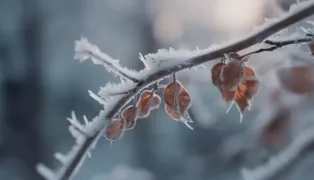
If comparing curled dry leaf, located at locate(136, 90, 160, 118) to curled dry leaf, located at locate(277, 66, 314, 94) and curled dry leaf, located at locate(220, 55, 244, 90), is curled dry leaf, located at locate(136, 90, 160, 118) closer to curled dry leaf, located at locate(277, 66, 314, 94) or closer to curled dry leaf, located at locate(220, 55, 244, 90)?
curled dry leaf, located at locate(220, 55, 244, 90)

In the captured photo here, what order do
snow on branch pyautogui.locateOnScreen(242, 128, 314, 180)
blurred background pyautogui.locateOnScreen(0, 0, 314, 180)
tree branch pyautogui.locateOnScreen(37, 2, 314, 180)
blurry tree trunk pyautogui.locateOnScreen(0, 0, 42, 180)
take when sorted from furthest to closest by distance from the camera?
blurry tree trunk pyautogui.locateOnScreen(0, 0, 42, 180)
blurred background pyautogui.locateOnScreen(0, 0, 314, 180)
snow on branch pyautogui.locateOnScreen(242, 128, 314, 180)
tree branch pyautogui.locateOnScreen(37, 2, 314, 180)

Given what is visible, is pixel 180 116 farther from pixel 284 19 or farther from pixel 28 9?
pixel 28 9

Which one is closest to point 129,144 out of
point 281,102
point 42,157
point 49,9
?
point 42,157

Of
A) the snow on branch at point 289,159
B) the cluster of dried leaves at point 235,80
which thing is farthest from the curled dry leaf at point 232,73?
the snow on branch at point 289,159

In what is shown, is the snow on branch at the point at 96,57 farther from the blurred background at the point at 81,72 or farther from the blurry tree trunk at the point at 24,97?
the blurry tree trunk at the point at 24,97

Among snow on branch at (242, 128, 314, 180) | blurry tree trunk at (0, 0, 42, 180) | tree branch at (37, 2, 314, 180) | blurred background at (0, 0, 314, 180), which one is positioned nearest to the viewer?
tree branch at (37, 2, 314, 180)

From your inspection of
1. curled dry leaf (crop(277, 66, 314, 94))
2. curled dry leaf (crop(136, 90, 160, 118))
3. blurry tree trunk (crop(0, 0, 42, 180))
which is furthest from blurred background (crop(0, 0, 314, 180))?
curled dry leaf (crop(136, 90, 160, 118))

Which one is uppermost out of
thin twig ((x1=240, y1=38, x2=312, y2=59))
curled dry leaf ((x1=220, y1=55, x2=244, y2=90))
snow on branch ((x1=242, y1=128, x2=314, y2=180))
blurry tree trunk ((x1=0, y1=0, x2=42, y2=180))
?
blurry tree trunk ((x1=0, y1=0, x2=42, y2=180))

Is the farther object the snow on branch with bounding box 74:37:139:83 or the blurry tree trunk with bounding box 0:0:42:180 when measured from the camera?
the blurry tree trunk with bounding box 0:0:42:180
